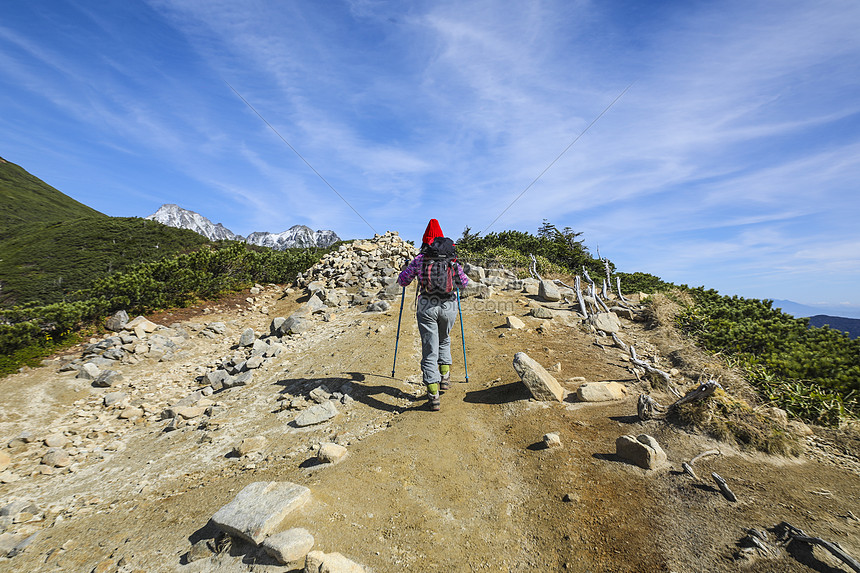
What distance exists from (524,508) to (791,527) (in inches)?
86.8

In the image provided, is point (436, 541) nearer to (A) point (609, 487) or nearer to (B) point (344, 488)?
(B) point (344, 488)

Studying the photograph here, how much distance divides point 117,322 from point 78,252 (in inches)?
1341

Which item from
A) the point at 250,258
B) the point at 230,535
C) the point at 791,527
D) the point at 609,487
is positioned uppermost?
the point at 250,258

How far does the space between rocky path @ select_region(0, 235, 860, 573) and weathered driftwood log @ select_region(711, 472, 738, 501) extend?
117mm

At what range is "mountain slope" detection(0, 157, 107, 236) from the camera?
7062 centimetres

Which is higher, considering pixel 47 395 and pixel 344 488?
pixel 344 488

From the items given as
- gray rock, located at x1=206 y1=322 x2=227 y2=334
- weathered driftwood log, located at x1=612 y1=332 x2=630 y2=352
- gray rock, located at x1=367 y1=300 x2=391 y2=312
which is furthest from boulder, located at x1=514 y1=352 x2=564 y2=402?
gray rock, located at x1=206 y1=322 x2=227 y2=334

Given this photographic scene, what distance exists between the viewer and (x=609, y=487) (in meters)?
3.93

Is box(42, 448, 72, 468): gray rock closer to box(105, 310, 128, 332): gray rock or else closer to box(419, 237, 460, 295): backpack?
box(105, 310, 128, 332): gray rock

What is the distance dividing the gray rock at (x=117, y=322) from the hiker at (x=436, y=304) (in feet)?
34.3

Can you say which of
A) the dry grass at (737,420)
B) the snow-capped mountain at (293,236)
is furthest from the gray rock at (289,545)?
the snow-capped mountain at (293,236)

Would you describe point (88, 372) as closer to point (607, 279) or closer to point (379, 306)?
point (379, 306)

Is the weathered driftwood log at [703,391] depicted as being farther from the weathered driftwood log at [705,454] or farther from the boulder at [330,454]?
the boulder at [330,454]

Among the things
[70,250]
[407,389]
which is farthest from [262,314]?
[70,250]
